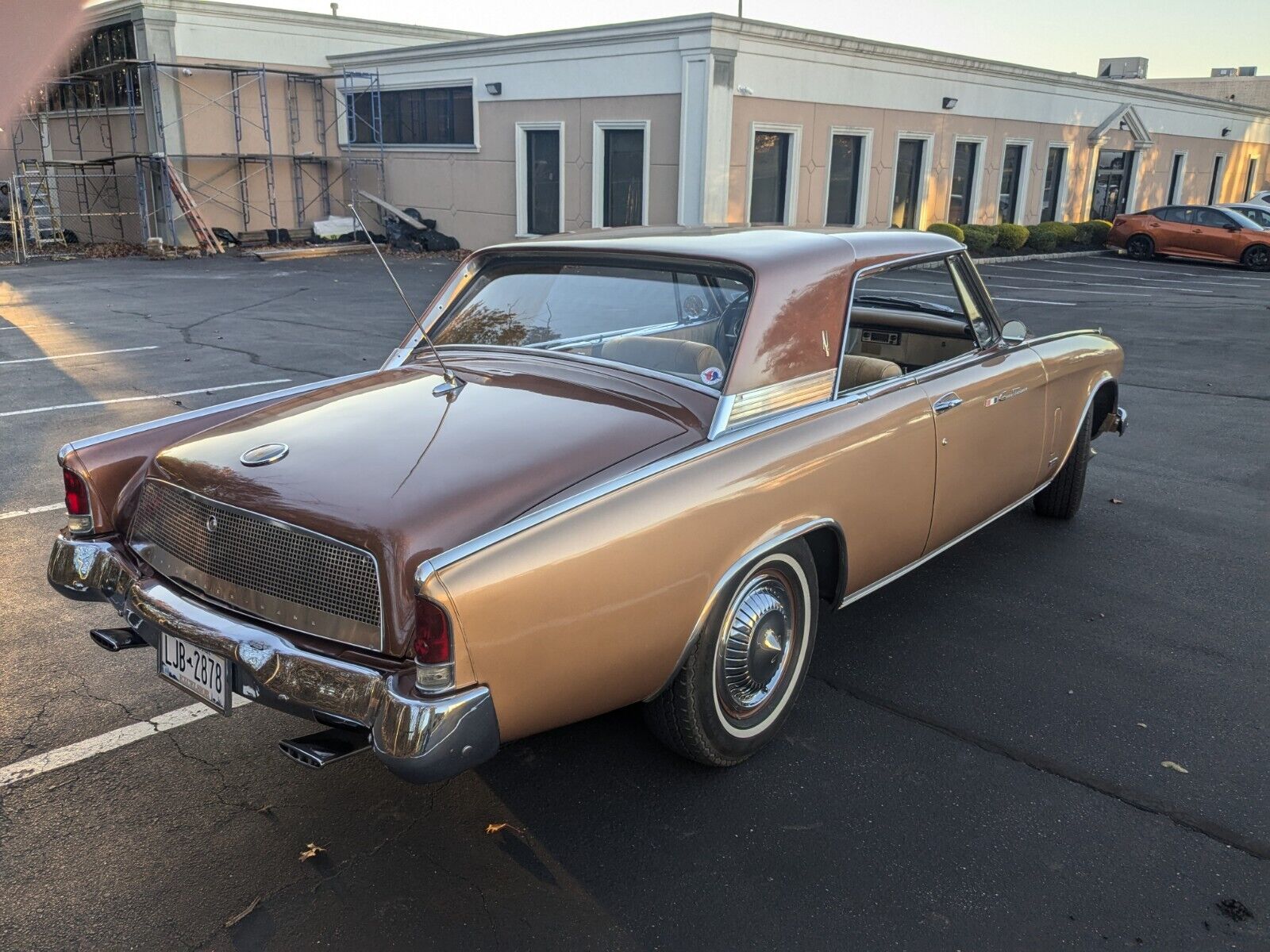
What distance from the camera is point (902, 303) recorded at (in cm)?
511

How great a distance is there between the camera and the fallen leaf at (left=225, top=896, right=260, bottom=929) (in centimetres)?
248

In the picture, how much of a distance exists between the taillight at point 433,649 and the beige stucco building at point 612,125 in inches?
638

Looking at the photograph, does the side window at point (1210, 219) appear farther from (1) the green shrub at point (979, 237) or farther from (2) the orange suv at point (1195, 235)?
(1) the green shrub at point (979, 237)

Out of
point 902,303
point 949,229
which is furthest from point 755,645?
point 949,229

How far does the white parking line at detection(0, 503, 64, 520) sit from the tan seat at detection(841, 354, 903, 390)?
4.22m

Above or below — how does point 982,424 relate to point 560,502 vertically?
below

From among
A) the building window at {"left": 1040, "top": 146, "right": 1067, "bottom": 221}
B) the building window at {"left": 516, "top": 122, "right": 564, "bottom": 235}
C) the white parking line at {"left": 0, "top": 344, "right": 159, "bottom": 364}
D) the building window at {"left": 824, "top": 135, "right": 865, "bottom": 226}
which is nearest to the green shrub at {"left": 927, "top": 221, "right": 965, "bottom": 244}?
the building window at {"left": 824, "top": 135, "right": 865, "bottom": 226}

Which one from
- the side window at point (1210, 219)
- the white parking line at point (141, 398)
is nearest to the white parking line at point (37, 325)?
the white parking line at point (141, 398)

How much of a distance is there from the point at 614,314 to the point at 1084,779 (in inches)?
87.2

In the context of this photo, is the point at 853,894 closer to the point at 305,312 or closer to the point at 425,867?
the point at 425,867

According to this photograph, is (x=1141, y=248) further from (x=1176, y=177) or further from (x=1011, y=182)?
(x=1176, y=177)

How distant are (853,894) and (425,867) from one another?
114 cm

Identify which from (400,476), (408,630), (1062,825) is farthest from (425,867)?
(1062,825)

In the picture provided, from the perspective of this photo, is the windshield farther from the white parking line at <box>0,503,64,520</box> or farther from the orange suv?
the orange suv
